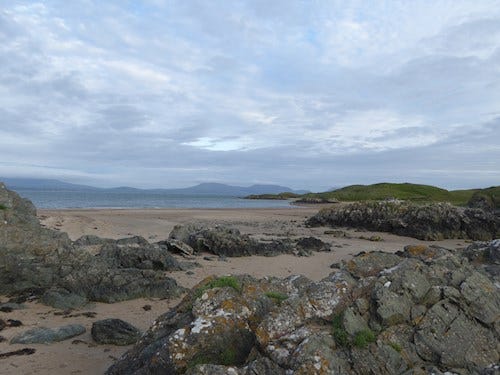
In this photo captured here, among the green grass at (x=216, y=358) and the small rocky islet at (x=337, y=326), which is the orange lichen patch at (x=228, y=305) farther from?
the green grass at (x=216, y=358)

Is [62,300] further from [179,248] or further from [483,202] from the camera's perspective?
[483,202]

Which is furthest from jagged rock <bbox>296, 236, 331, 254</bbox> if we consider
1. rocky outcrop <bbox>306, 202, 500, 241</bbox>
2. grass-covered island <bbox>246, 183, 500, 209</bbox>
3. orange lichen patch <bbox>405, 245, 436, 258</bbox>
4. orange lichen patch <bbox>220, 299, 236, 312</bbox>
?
grass-covered island <bbox>246, 183, 500, 209</bbox>

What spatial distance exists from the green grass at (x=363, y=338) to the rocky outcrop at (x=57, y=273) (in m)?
8.56

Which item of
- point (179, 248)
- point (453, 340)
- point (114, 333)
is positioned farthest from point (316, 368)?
point (179, 248)

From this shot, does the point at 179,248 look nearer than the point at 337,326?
No

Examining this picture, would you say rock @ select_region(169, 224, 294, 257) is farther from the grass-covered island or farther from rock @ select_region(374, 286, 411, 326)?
the grass-covered island

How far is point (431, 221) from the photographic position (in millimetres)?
31984

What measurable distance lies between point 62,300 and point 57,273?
182cm

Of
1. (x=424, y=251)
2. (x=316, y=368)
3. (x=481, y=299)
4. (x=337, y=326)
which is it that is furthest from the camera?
(x=424, y=251)

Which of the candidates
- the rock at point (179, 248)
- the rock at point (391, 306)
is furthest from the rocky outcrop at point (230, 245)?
the rock at point (391, 306)

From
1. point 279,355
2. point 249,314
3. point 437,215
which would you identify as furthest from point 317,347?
point 437,215

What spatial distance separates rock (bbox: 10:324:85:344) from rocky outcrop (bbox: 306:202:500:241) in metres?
27.6

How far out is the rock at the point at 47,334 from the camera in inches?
354

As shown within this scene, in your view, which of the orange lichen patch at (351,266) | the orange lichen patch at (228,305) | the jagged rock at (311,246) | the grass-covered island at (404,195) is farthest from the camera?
the grass-covered island at (404,195)
